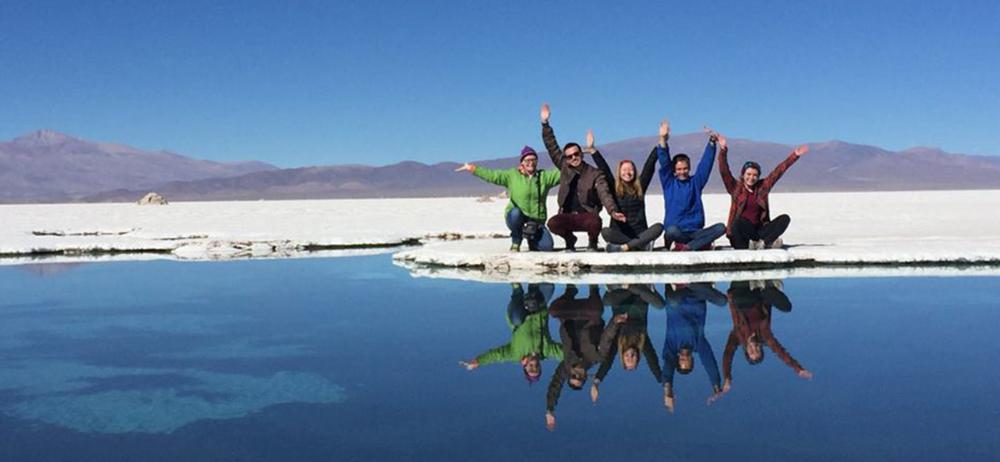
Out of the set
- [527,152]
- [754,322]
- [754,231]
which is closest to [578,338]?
[754,322]

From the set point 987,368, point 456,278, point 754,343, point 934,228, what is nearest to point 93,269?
point 456,278

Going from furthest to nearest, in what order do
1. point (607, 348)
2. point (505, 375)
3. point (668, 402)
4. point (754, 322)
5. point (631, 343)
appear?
point (754, 322), point (631, 343), point (607, 348), point (505, 375), point (668, 402)

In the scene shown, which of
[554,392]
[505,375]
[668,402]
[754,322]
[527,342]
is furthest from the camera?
[754,322]

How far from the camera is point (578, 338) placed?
557 cm

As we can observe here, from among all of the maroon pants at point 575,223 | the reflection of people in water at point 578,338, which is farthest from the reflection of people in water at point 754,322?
the maroon pants at point 575,223

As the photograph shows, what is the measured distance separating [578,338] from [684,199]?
4467 millimetres

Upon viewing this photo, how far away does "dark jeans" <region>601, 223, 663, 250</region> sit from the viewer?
32.4ft

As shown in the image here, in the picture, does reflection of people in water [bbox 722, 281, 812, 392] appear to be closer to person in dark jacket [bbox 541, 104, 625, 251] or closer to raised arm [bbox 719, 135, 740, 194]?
raised arm [bbox 719, 135, 740, 194]

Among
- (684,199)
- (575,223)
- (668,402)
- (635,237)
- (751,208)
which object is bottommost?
(668,402)

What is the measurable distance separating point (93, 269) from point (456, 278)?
5122 millimetres

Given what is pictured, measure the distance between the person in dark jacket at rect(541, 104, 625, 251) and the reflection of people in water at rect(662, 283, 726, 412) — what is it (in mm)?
1497

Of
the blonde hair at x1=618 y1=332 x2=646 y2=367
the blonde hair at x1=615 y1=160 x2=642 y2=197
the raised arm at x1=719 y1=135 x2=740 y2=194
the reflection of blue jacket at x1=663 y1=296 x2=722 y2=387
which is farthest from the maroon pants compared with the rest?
the blonde hair at x1=618 y1=332 x2=646 y2=367

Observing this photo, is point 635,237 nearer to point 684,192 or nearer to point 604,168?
point 684,192

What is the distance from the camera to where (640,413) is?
388cm
